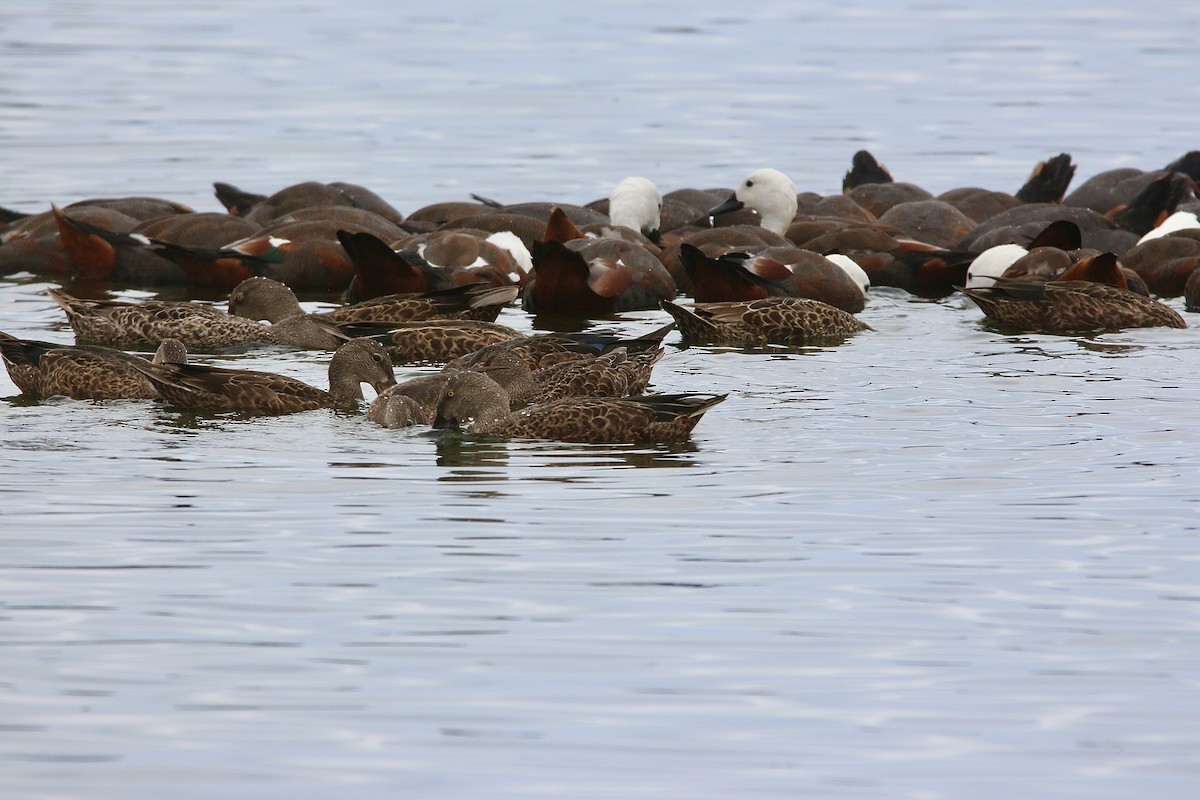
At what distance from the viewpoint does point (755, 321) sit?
13.5 meters

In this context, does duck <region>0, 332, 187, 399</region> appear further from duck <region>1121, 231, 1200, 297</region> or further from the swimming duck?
duck <region>1121, 231, 1200, 297</region>

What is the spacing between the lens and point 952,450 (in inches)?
395

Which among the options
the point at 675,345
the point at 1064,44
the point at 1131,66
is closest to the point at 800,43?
the point at 1064,44

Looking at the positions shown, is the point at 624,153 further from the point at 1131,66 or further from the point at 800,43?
the point at 800,43

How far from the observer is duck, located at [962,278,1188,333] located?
46.4 ft

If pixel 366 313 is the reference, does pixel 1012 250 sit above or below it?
above

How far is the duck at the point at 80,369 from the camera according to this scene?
11180 millimetres

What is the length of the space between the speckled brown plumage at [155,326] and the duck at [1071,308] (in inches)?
207

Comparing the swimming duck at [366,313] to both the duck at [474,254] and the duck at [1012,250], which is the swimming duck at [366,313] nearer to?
the duck at [474,254]

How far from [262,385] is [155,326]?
281cm

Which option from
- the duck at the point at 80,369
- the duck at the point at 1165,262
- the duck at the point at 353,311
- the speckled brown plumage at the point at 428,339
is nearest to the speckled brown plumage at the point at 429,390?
the speckled brown plumage at the point at 428,339

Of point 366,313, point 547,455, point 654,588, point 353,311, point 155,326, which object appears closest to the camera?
point 654,588

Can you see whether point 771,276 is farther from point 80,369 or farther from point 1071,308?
point 80,369

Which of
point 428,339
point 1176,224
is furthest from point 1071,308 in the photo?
point 428,339
